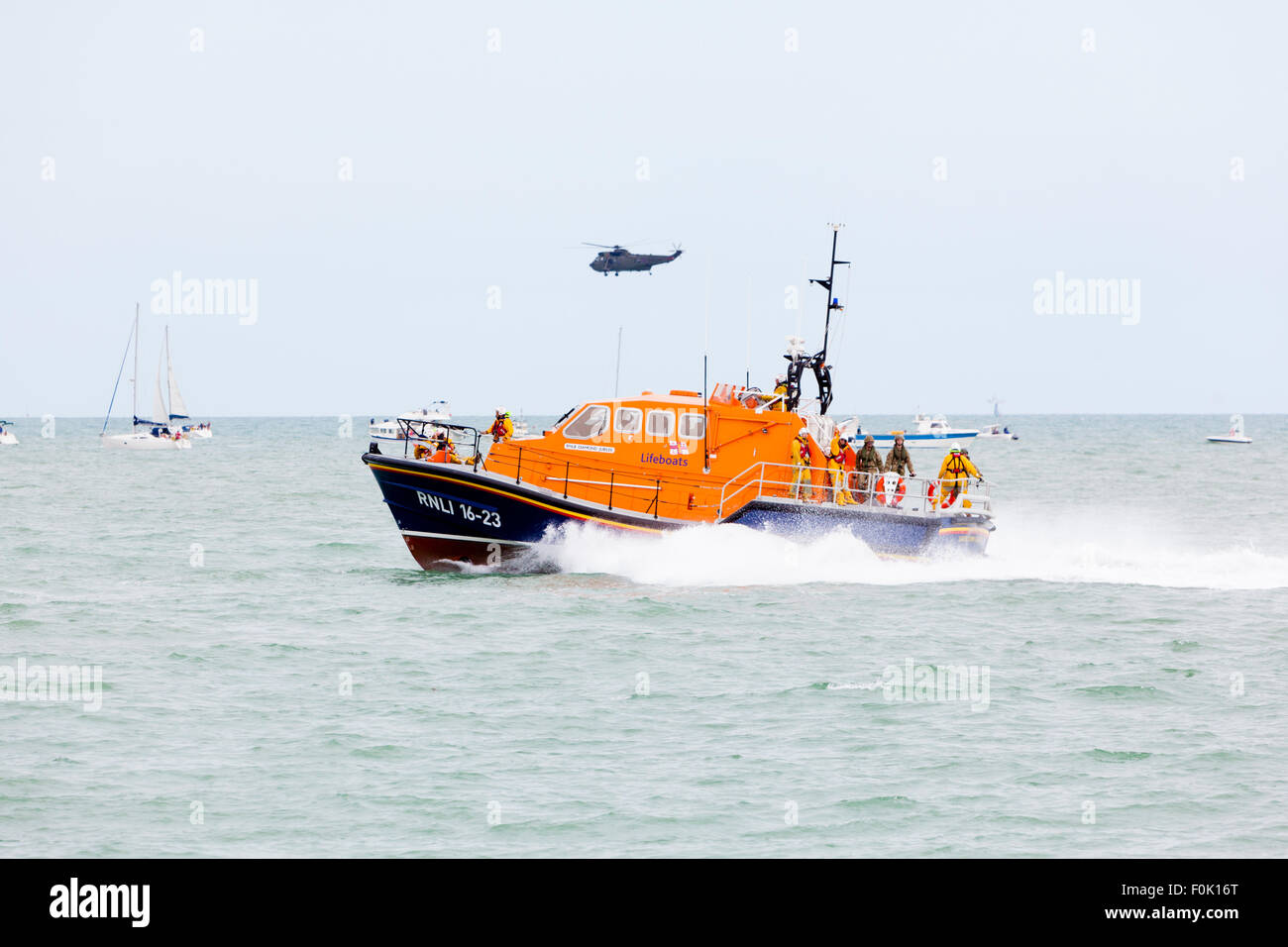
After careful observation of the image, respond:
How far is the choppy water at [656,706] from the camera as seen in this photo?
8.82 m

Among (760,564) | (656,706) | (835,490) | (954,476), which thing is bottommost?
(656,706)

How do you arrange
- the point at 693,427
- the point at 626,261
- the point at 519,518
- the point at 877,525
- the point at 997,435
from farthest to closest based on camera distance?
1. the point at 997,435
2. the point at 626,261
3. the point at 693,427
4. the point at 877,525
5. the point at 519,518

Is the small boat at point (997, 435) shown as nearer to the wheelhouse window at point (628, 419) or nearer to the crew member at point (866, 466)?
the crew member at point (866, 466)

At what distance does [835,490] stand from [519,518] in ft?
15.7

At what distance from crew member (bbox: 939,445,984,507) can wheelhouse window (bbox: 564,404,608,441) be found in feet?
17.4

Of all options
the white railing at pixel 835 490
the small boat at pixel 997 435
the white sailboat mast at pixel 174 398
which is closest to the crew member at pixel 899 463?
the white railing at pixel 835 490

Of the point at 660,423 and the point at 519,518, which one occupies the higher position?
the point at 660,423

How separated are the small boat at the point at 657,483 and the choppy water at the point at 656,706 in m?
0.43

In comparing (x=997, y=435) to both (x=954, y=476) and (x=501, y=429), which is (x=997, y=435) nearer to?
(x=954, y=476)

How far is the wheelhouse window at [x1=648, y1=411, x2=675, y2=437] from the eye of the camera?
63.9ft

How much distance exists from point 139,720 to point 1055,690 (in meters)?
8.80

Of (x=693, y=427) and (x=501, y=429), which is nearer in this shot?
(x=693, y=427)

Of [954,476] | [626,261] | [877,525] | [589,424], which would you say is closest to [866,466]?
[877,525]

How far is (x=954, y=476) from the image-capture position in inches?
787
